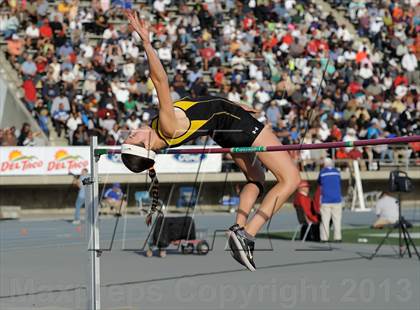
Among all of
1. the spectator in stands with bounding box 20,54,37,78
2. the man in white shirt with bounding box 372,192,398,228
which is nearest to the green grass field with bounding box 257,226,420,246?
the man in white shirt with bounding box 372,192,398,228

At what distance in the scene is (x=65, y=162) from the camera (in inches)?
985

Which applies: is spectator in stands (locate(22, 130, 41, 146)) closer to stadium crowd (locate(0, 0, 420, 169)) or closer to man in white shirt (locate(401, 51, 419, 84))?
stadium crowd (locate(0, 0, 420, 169))

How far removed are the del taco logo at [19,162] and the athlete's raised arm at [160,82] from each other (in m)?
17.2

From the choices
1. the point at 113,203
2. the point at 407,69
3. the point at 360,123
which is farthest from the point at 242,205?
the point at 407,69

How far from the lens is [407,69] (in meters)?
33.1

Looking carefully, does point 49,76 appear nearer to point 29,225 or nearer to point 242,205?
point 29,225

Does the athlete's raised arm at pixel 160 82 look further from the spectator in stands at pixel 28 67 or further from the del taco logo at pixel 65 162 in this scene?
the spectator in stands at pixel 28 67

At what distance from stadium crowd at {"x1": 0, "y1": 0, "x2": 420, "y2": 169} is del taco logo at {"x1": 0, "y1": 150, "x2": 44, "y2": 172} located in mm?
1431

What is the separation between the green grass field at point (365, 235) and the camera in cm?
2062

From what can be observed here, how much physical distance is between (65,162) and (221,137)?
55.4 ft

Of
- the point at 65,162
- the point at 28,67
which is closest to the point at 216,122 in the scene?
the point at 65,162

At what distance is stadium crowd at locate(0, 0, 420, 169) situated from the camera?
1044 inches

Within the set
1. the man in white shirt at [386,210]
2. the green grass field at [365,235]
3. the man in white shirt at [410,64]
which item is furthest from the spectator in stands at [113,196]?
the man in white shirt at [410,64]

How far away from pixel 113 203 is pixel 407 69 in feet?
40.5
